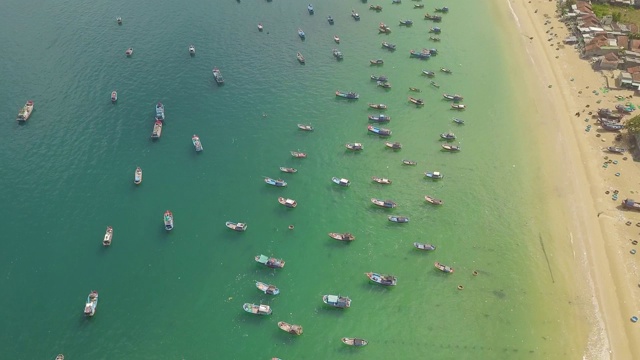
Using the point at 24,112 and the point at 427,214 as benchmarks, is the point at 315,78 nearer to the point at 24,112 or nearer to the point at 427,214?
the point at 427,214

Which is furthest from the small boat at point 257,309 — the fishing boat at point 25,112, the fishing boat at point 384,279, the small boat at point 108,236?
the fishing boat at point 25,112

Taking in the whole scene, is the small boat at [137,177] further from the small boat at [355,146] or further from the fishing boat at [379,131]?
the fishing boat at [379,131]

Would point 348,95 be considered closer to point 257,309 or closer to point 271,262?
point 271,262

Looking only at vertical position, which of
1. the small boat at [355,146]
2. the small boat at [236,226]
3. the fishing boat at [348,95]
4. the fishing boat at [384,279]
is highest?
the fishing boat at [348,95]

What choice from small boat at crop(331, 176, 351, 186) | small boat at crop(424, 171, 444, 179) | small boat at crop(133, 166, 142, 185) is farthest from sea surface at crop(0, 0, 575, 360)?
small boat at crop(331, 176, 351, 186)

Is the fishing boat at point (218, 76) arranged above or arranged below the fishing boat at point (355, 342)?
above

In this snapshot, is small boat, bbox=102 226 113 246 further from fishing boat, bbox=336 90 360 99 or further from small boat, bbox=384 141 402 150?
fishing boat, bbox=336 90 360 99

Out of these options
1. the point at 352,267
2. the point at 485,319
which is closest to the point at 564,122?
the point at 485,319
